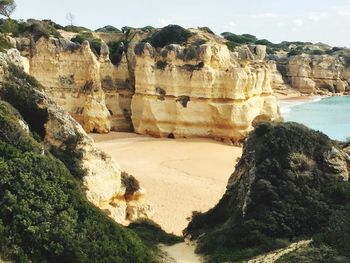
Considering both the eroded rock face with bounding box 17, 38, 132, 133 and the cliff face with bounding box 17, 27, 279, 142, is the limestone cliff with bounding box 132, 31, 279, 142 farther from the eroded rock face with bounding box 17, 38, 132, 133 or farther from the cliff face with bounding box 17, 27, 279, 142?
the eroded rock face with bounding box 17, 38, 132, 133

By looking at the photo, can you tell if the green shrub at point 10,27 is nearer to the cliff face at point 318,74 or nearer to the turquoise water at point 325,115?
the turquoise water at point 325,115

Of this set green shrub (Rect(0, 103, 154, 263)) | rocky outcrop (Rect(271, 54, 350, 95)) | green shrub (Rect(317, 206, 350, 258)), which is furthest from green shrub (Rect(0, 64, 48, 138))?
rocky outcrop (Rect(271, 54, 350, 95))

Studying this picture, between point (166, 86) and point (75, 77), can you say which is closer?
point (166, 86)

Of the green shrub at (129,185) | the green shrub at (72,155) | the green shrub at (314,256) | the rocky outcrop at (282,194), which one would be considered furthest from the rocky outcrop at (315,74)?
the green shrub at (314,256)

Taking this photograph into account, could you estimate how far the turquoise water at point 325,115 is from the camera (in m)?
45.9

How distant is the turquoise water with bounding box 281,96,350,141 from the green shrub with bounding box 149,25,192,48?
15205 mm

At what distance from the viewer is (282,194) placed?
503 inches

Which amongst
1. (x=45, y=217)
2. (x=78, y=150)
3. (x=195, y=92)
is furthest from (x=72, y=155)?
(x=195, y=92)

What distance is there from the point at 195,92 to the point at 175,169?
8.60m

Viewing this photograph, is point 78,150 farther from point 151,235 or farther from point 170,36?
point 170,36

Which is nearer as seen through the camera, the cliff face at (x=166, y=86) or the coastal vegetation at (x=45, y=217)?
the coastal vegetation at (x=45, y=217)

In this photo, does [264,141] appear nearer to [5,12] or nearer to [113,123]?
[113,123]

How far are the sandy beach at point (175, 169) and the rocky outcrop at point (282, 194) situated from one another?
5.10 meters

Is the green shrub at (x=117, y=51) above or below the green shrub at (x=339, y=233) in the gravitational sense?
above
